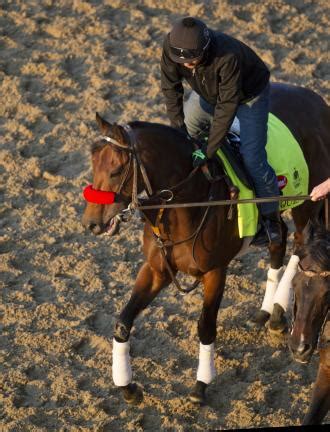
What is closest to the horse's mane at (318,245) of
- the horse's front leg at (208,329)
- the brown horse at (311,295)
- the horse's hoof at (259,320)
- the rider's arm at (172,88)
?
the brown horse at (311,295)

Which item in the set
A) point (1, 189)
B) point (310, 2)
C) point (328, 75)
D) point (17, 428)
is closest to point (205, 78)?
point (17, 428)

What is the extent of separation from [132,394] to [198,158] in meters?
1.82

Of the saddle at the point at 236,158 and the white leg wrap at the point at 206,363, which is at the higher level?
the saddle at the point at 236,158

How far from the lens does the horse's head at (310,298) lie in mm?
4984

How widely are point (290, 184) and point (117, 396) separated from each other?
2.12 metres

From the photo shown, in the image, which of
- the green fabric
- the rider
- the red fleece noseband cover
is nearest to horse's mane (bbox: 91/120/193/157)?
the rider

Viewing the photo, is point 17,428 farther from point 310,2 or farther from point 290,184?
point 310,2

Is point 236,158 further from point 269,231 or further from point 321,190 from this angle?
point 321,190

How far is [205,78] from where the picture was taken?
237 inches

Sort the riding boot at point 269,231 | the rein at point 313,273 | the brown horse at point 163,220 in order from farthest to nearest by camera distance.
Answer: the riding boot at point 269,231
the brown horse at point 163,220
the rein at point 313,273

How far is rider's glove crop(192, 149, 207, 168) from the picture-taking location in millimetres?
6113

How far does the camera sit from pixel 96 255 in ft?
Answer: 26.7

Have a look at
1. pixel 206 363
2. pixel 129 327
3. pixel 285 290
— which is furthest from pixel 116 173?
pixel 285 290

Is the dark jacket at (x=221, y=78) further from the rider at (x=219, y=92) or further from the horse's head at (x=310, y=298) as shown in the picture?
the horse's head at (x=310, y=298)
